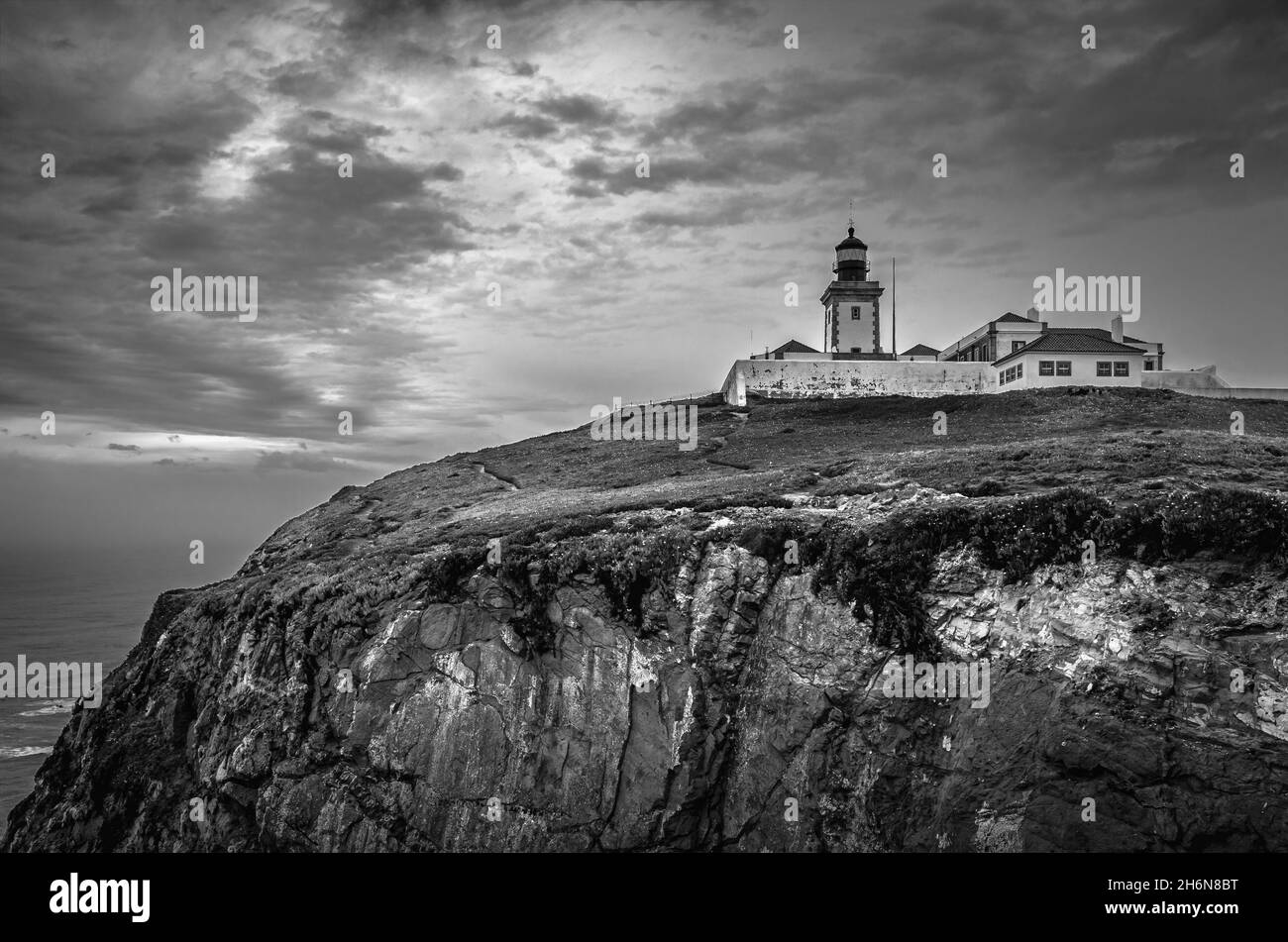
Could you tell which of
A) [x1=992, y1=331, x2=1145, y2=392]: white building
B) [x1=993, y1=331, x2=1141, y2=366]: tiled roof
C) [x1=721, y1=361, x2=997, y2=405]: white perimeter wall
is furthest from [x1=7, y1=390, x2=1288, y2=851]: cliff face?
[x1=721, y1=361, x2=997, y2=405]: white perimeter wall

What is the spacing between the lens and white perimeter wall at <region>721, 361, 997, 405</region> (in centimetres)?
8531

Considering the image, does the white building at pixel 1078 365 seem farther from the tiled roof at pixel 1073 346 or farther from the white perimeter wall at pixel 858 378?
the white perimeter wall at pixel 858 378

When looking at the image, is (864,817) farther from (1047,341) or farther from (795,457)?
(1047,341)

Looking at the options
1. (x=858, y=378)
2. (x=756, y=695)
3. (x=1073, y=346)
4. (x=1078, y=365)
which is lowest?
(x=756, y=695)

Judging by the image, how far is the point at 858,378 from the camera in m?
86.1

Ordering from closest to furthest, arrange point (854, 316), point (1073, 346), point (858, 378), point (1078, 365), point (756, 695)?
1. point (756, 695)
2. point (1078, 365)
3. point (1073, 346)
4. point (858, 378)
5. point (854, 316)

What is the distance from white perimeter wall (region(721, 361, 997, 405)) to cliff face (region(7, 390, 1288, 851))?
47.6 metres

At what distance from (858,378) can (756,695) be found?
60.8 metres

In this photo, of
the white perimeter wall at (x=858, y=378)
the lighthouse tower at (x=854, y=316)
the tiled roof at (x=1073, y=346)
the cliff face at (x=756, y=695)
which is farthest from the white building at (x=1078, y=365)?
the cliff face at (x=756, y=695)

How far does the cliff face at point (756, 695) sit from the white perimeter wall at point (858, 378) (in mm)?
47626

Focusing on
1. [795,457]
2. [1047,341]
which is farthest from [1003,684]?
[1047,341]

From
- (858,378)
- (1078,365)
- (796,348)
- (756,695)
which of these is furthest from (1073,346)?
(756,695)

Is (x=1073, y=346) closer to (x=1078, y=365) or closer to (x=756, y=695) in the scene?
(x=1078, y=365)

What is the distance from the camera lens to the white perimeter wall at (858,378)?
85.3 meters
